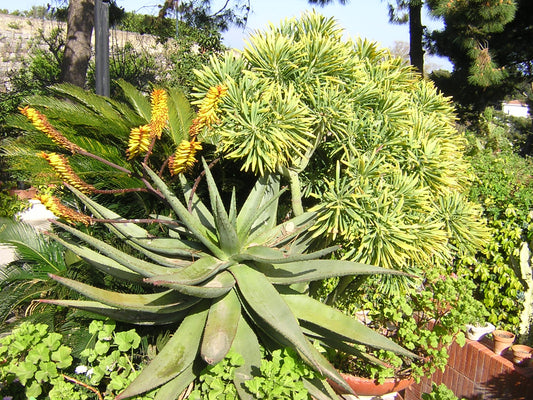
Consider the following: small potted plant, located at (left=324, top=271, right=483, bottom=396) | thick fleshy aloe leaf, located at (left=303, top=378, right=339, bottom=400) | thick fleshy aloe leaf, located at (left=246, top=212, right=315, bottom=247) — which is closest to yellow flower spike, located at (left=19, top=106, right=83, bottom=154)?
thick fleshy aloe leaf, located at (left=246, top=212, right=315, bottom=247)

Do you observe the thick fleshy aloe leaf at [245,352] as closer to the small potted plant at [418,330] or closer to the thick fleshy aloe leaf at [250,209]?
the thick fleshy aloe leaf at [250,209]

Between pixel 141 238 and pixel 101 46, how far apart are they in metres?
1.64

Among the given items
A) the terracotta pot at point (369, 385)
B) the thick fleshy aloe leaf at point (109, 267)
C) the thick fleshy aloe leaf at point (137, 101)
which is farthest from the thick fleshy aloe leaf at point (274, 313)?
the thick fleshy aloe leaf at point (137, 101)

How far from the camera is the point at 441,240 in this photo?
255 cm

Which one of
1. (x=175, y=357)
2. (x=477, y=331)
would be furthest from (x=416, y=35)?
(x=175, y=357)

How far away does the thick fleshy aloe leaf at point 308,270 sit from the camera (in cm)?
200

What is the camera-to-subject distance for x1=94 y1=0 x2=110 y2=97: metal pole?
3.03 meters

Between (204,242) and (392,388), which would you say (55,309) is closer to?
(204,242)

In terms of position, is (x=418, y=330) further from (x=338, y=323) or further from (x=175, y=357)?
(x=175, y=357)

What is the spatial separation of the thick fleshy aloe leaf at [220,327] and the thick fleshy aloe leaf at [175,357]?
0.11 metres

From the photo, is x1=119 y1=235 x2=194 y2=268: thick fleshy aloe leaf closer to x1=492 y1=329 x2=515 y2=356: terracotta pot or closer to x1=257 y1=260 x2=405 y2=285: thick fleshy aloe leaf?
x1=257 y1=260 x2=405 y2=285: thick fleshy aloe leaf

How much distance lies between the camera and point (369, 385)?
2.45 meters

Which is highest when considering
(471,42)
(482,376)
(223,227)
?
(471,42)

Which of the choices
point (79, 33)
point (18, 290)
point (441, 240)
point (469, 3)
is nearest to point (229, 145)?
point (441, 240)
